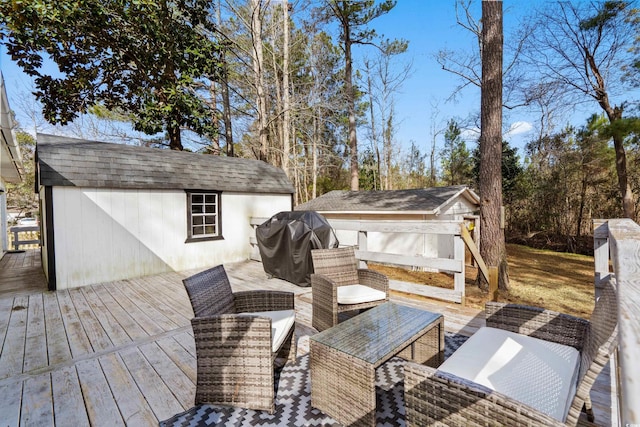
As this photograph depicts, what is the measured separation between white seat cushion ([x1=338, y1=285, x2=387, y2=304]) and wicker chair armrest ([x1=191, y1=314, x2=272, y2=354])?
124cm

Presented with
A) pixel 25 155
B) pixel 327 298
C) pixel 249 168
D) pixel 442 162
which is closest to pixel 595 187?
pixel 442 162

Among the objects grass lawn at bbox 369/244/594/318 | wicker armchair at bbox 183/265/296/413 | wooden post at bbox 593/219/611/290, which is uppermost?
wooden post at bbox 593/219/611/290

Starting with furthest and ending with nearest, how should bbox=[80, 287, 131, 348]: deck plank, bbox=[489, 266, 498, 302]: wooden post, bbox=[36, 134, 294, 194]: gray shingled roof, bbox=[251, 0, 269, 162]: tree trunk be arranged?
1. bbox=[251, 0, 269, 162]: tree trunk
2. bbox=[36, 134, 294, 194]: gray shingled roof
3. bbox=[489, 266, 498, 302]: wooden post
4. bbox=[80, 287, 131, 348]: deck plank

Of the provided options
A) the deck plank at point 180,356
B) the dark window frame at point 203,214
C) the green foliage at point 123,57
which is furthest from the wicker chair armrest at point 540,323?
the green foliage at point 123,57

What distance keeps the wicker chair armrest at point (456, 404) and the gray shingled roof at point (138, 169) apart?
669 centimetres

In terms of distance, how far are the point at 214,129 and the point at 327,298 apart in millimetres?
9815

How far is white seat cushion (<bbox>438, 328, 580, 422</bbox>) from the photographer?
1432mm

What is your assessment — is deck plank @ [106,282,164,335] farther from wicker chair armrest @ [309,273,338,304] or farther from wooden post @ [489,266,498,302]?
wooden post @ [489,266,498,302]

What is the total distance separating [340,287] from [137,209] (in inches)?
205

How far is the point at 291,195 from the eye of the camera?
9164 mm

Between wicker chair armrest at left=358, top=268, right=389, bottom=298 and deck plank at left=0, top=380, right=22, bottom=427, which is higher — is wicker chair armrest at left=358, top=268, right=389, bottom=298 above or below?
→ above

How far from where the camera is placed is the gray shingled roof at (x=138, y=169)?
558cm

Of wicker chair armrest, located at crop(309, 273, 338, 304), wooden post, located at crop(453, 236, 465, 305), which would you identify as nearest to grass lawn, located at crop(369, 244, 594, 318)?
wooden post, located at crop(453, 236, 465, 305)

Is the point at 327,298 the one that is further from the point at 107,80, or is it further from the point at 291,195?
the point at 107,80
